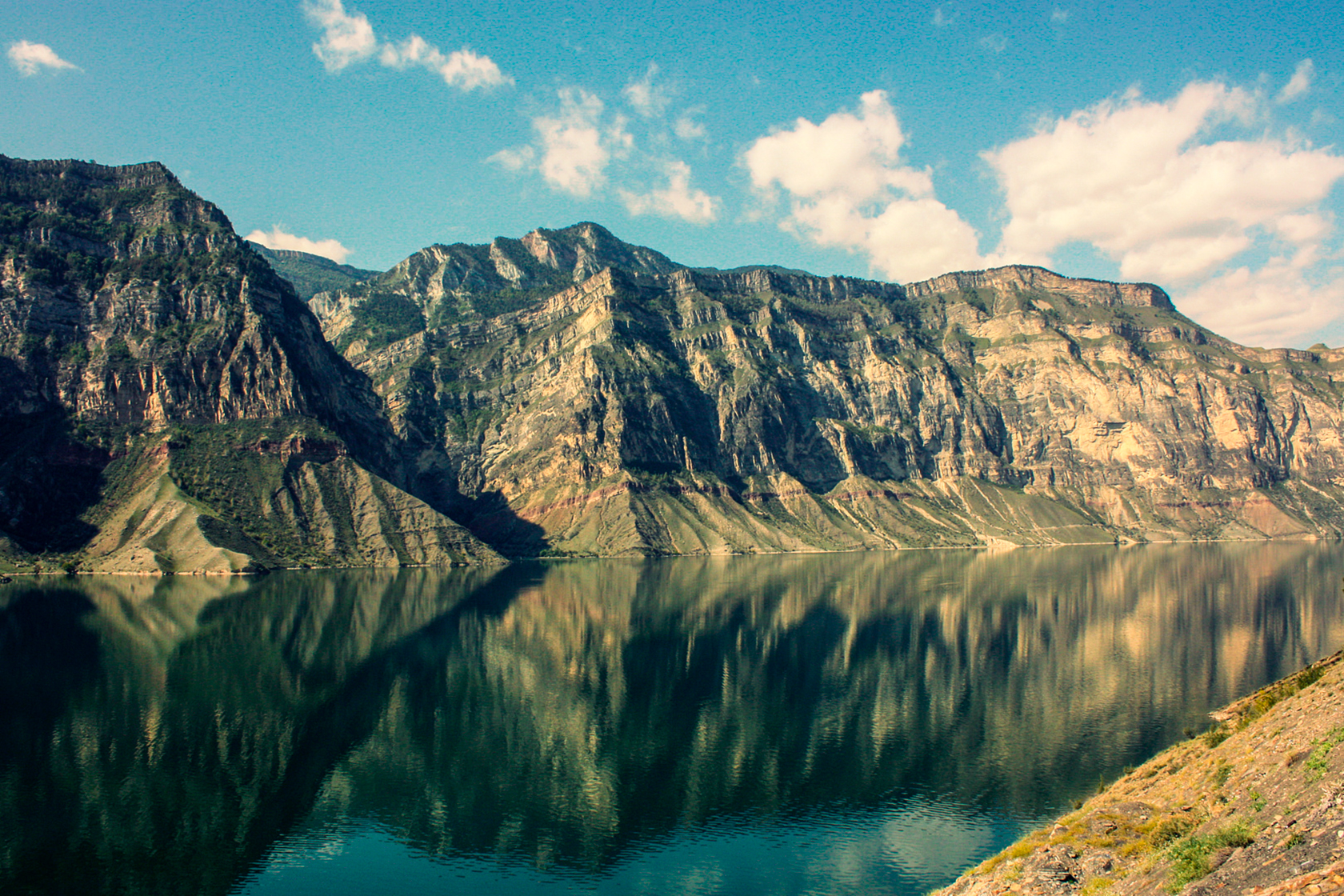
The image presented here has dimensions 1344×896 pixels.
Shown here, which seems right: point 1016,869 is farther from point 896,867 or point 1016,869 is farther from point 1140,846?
point 896,867

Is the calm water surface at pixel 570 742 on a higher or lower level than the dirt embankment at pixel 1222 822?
lower

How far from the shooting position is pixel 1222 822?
3331 centimetres

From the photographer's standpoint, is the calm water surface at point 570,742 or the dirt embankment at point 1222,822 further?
the calm water surface at point 570,742

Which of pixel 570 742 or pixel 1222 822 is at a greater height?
pixel 1222 822

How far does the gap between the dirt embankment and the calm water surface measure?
10.6m

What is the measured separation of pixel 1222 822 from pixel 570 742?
60143 millimetres

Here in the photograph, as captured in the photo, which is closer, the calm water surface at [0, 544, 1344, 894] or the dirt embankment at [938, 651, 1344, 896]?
the dirt embankment at [938, 651, 1344, 896]

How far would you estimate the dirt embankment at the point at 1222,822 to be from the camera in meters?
25.0

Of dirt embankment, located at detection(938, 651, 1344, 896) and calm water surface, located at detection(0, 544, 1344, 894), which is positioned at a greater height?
dirt embankment, located at detection(938, 651, 1344, 896)

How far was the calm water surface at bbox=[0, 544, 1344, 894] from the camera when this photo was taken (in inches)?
2227

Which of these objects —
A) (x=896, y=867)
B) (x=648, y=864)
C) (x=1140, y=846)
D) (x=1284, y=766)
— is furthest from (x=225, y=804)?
(x=1284, y=766)

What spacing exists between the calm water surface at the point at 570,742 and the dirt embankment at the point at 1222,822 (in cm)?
1064

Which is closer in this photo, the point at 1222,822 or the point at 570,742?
the point at 1222,822

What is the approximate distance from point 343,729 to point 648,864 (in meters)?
43.1
